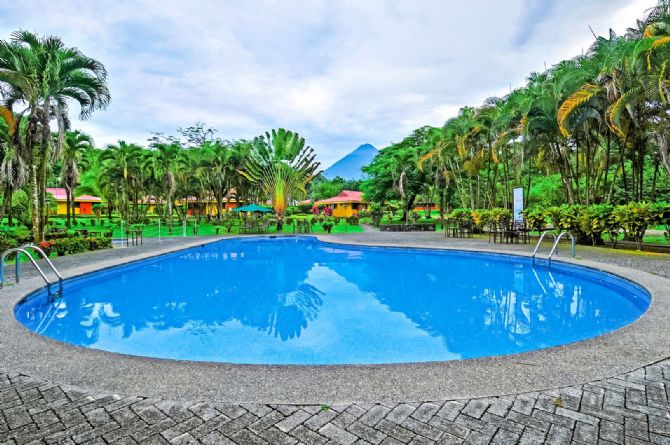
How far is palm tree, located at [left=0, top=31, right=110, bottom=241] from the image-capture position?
10.8 metres

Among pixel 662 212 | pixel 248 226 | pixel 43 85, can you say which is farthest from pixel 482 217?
pixel 43 85

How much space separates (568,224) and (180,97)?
92.0 ft

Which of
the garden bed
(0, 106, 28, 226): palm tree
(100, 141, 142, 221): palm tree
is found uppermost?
(100, 141, 142, 221): palm tree

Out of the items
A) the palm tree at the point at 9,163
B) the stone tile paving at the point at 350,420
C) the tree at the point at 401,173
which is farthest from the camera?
the tree at the point at 401,173

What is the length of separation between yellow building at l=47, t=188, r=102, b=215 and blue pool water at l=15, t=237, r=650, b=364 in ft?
134

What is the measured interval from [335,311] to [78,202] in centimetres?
5136

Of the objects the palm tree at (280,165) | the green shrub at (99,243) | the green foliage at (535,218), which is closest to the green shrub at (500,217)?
the green foliage at (535,218)

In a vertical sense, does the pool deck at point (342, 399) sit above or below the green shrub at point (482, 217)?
below

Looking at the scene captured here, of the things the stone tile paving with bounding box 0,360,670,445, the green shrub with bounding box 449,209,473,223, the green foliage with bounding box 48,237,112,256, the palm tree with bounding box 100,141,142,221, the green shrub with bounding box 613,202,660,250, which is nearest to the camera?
the stone tile paving with bounding box 0,360,670,445

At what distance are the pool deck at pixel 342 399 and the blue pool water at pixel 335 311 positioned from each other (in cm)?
136

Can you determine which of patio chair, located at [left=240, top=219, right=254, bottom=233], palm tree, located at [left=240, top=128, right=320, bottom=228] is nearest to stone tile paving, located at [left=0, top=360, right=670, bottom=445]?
patio chair, located at [left=240, top=219, right=254, bottom=233]

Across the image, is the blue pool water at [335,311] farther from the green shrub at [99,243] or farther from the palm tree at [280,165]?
the palm tree at [280,165]

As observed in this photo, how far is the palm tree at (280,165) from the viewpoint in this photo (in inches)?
970

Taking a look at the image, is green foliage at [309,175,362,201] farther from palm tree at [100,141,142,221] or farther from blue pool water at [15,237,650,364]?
blue pool water at [15,237,650,364]
